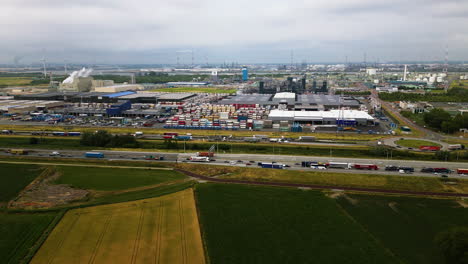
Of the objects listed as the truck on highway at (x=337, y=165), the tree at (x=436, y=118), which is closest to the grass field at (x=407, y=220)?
the truck on highway at (x=337, y=165)

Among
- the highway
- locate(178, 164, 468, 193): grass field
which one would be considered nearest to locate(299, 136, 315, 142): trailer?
the highway

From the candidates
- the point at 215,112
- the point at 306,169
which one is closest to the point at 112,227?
the point at 306,169

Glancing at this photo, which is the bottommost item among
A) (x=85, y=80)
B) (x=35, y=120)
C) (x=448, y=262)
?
(x=448, y=262)

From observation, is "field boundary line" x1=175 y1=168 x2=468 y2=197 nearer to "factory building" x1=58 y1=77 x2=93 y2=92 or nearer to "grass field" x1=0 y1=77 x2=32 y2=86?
"factory building" x1=58 y1=77 x2=93 y2=92

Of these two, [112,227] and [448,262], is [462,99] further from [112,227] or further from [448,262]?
[112,227]

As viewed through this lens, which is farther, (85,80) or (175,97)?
(85,80)
